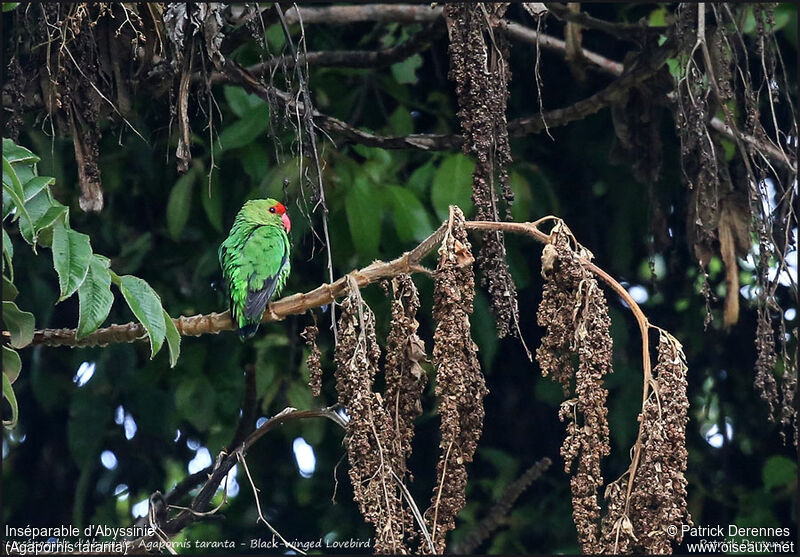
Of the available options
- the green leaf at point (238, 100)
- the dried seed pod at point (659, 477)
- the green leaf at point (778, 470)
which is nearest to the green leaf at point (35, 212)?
the dried seed pod at point (659, 477)

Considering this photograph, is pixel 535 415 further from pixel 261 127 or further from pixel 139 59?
pixel 139 59

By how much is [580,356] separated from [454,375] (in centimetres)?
23

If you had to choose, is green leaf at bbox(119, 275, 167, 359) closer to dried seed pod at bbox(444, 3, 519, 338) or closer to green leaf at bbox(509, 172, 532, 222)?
dried seed pod at bbox(444, 3, 519, 338)

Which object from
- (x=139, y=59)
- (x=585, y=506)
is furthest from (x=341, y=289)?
(x=139, y=59)

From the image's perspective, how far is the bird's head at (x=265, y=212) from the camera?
3203 millimetres

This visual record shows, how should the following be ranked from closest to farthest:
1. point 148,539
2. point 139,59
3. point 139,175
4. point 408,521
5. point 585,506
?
point 585,506
point 408,521
point 148,539
point 139,59
point 139,175

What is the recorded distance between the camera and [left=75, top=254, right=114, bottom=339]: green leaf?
1855mm

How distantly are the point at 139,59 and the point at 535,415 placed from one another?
2.24 meters

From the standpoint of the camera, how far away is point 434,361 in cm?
181

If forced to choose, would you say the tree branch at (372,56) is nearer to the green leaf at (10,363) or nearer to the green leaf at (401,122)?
the green leaf at (401,122)

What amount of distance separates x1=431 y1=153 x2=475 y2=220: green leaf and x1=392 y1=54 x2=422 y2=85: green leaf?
1.68ft

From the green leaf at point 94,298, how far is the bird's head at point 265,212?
1.29m

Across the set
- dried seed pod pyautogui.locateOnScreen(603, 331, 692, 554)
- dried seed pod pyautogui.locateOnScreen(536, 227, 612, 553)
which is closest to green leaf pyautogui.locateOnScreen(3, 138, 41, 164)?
dried seed pod pyautogui.locateOnScreen(536, 227, 612, 553)

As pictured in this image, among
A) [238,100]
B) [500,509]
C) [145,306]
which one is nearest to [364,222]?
[238,100]
